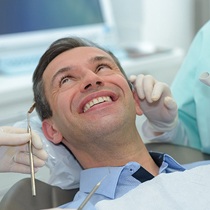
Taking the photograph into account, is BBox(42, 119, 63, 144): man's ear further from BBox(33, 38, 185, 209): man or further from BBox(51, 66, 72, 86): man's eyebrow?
BBox(51, 66, 72, 86): man's eyebrow

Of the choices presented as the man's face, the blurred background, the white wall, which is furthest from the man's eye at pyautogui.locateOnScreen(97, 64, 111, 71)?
the white wall

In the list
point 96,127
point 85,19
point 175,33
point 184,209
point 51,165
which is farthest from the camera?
point 175,33

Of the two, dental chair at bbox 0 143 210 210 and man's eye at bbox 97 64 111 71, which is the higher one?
man's eye at bbox 97 64 111 71

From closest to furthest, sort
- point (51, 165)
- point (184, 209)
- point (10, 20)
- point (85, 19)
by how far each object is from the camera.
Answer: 1. point (184, 209)
2. point (51, 165)
3. point (10, 20)
4. point (85, 19)

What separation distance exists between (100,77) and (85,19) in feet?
4.39

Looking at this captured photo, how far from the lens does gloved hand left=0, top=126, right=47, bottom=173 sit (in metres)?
1.10

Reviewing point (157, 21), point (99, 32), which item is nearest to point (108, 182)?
point (99, 32)

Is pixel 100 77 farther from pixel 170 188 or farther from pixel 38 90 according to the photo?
pixel 170 188

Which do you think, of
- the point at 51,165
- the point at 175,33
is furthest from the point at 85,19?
the point at 51,165

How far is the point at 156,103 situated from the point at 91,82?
300mm

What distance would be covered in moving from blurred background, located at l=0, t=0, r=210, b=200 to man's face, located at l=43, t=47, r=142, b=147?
68 centimetres

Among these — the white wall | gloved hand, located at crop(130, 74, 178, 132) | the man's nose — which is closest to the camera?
the man's nose

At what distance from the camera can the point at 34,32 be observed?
7.74 feet

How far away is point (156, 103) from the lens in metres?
1.43
